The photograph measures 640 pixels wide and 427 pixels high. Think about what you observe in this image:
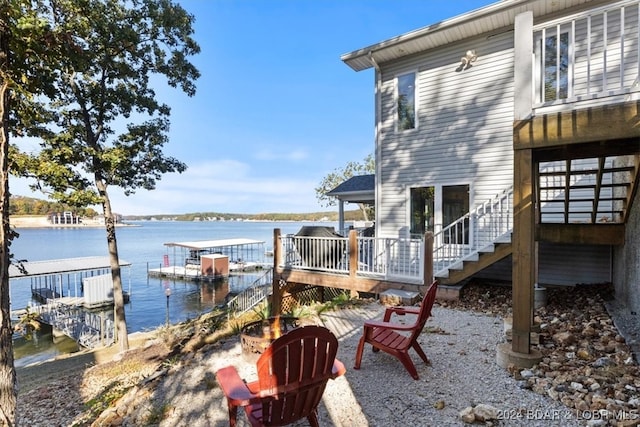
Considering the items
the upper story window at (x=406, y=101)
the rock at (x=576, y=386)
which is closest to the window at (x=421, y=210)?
the upper story window at (x=406, y=101)

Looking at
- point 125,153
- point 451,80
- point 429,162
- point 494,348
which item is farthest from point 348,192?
point 494,348

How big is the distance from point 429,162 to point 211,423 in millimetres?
7956

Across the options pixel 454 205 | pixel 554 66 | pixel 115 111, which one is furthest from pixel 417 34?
pixel 115 111

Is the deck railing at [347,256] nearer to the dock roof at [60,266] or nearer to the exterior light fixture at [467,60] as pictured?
the exterior light fixture at [467,60]

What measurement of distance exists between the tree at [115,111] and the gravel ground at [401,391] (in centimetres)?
714

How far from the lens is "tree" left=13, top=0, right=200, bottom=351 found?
8727 mm

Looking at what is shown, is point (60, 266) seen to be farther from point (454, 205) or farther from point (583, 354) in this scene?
point (583, 354)

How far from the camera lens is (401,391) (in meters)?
3.29

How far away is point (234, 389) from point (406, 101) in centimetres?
898

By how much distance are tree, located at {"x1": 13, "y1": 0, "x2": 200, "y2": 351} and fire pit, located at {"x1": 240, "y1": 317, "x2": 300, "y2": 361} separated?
723 cm

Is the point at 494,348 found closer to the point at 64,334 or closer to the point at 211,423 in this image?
the point at 211,423

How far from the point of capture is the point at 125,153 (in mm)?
9586

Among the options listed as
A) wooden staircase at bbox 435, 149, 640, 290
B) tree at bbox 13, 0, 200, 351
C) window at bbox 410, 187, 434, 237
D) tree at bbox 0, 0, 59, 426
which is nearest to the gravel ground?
tree at bbox 0, 0, 59, 426

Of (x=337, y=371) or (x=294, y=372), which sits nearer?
(x=294, y=372)
